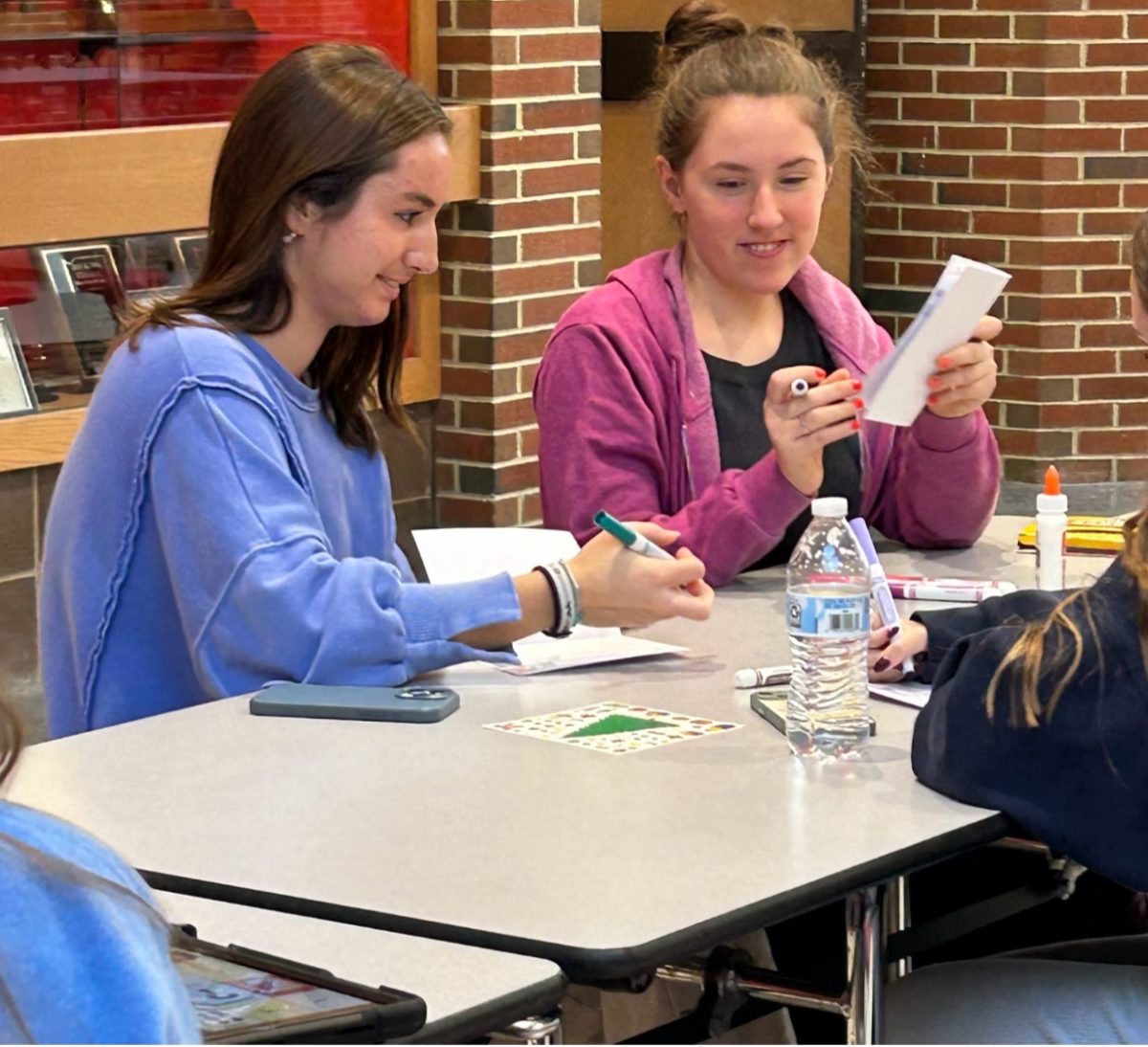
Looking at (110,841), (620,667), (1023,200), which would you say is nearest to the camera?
(110,841)

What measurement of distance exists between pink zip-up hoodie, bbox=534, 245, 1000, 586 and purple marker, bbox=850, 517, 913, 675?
348mm

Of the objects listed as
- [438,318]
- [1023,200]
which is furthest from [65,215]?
[1023,200]

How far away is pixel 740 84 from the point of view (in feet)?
10.3

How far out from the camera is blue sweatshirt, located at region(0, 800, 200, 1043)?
100 centimetres

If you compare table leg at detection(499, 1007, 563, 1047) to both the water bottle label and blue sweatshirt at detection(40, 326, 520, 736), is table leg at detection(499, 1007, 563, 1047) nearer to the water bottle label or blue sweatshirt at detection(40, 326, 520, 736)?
the water bottle label

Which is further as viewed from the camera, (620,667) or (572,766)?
(620,667)

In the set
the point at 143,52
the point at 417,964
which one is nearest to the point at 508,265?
the point at 143,52

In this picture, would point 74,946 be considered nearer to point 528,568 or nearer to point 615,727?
point 615,727

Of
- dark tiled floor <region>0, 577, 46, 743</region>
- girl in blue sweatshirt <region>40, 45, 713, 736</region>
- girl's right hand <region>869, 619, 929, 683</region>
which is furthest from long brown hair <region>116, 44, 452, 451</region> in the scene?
dark tiled floor <region>0, 577, 46, 743</region>

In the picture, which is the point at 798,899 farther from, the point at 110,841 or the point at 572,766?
the point at 110,841

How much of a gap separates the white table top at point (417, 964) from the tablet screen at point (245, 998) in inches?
2.7

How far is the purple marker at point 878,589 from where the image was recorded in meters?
2.42

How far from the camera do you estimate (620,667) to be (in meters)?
2.55

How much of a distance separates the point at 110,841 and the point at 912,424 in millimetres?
1648
